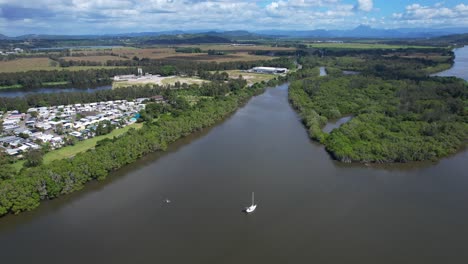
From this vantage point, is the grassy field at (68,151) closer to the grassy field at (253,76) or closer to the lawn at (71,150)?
the lawn at (71,150)

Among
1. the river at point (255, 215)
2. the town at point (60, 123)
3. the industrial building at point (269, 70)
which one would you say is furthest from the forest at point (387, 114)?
the town at point (60, 123)

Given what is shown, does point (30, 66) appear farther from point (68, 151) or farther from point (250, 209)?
point (250, 209)

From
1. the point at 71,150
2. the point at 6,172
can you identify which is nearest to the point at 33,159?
the point at 6,172

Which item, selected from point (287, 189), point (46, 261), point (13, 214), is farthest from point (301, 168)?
point (13, 214)

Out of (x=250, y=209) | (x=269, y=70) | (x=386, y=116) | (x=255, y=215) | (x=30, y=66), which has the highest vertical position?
(x=30, y=66)

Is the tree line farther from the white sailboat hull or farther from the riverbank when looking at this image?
the riverbank

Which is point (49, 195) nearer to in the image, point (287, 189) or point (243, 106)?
point (287, 189)
